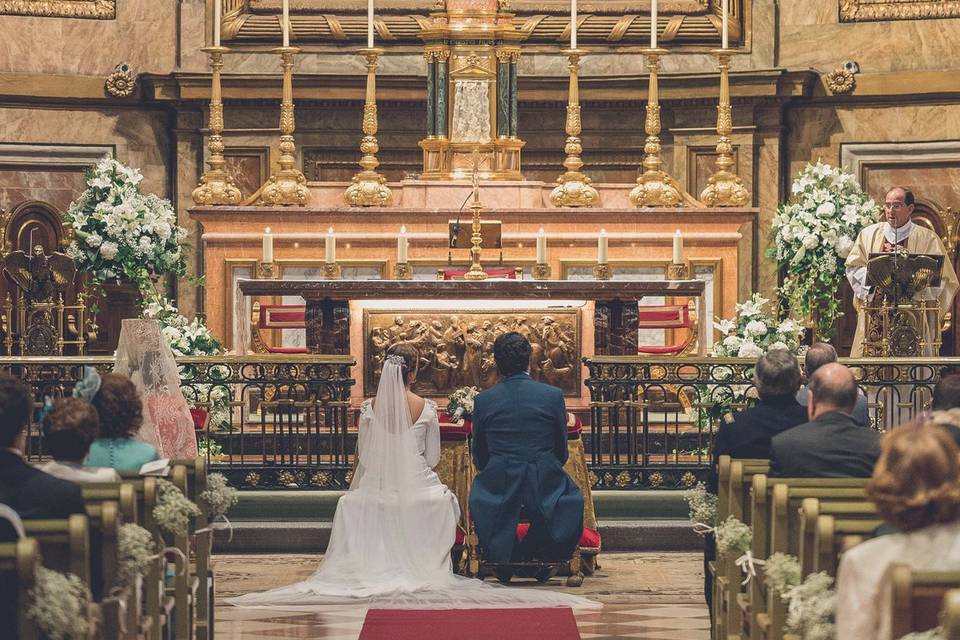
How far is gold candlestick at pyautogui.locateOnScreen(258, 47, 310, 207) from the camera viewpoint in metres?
15.1

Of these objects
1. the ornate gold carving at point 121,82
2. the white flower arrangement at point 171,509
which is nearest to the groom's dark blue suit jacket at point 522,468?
the white flower arrangement at point 171,509

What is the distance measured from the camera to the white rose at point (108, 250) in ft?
49.9

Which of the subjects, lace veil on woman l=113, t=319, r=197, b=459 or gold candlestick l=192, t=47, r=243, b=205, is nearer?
lace veil on woman l=113, t=319, r=197, b=459

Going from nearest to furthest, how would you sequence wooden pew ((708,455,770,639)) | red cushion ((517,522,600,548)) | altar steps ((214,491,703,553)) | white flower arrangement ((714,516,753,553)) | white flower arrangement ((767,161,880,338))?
1. white flower arrangement ((714,516,753,553))
2. wooden pew ((708,455,770,639))
3. red cushion ((517,522,600,548))
4. altar steps ((214,491,703,553))
5. white flower arrangement ((767,161,880,338))

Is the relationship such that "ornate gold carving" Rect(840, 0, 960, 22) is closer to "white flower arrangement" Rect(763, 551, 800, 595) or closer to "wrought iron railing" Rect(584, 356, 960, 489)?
"wrought iron railing" Rect(584, 356, 960, 489)

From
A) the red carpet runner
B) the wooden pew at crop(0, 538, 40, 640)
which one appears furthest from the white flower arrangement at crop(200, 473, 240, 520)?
the wooden pew at crop(0, 538, 40, 640)

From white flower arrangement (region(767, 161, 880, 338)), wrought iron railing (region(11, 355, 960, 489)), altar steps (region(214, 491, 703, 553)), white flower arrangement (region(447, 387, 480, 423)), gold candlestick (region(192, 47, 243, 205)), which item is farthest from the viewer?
white flower arrangement (region(767, 161, 880, 338))

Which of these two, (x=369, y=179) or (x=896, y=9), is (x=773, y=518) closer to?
(x=369, y=179)

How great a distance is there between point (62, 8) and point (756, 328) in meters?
7.92

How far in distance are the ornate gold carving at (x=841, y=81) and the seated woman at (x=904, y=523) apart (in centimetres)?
1236

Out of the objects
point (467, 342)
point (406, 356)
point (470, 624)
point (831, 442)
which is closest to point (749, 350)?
point (467, 342)

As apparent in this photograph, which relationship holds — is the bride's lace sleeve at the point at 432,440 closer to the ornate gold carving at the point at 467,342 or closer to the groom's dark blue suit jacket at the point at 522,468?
the groom's dark blue suit jacket at the point at 522,468

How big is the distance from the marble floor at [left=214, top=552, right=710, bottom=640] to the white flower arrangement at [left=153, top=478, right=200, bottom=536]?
1596 mm

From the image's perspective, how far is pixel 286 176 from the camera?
50.0 feet
